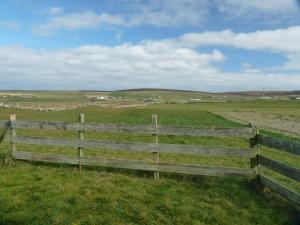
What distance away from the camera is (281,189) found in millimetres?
7465

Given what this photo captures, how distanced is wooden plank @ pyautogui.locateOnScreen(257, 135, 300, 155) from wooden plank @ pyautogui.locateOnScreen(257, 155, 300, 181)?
0.33 meters

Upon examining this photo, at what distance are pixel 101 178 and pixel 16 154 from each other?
3.67 meters

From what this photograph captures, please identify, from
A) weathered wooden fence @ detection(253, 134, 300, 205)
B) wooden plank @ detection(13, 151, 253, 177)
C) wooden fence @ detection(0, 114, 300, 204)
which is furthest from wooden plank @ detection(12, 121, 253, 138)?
wooden plank @ detection(13, 151, 253, 177)

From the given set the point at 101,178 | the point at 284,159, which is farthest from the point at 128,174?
the point at 284,159

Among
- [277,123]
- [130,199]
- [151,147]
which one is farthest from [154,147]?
[277,123]

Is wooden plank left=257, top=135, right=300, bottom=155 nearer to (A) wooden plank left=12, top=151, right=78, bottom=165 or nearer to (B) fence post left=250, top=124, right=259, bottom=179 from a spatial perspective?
(B) fence post left=250, top=124, right=259, bottom=179

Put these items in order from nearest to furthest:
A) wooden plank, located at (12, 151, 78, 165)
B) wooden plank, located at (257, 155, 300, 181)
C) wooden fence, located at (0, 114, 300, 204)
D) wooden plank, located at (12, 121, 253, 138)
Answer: wooden plank, located at (257, 155, 300, 181), wooden fence, located at (0, 114, 300, 204), wooden plank, located at (12, 121, 253, 138), wooden plank, located at (12, 151, 78, 165)

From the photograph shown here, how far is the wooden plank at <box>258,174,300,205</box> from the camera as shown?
22.6 feet

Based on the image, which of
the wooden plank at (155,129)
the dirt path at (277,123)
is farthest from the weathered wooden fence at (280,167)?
the dirt path at (277,123)

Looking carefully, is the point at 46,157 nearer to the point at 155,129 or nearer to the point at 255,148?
the point at 155,129

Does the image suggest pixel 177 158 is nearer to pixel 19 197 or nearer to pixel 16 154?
pixel 16 154

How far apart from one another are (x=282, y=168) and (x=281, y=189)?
454mm

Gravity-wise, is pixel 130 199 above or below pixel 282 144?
below

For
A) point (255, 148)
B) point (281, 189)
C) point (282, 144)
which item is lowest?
point (281, 189)
